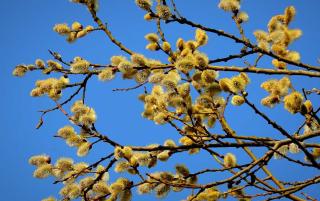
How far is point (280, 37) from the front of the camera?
2.29 meters

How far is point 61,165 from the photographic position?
2723mm

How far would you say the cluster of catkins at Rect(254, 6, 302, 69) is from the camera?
89.0 inches

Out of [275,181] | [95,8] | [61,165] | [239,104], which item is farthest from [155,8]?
[275,181]

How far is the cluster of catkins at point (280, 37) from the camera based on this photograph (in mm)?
2262

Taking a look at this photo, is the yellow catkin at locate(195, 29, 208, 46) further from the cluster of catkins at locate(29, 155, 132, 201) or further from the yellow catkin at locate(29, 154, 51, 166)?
the yellow catkin at locate(29, 154, 51, 166)

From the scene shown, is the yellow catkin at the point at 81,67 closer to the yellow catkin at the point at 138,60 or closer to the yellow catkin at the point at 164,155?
the yellow catkin at the point at 138,60

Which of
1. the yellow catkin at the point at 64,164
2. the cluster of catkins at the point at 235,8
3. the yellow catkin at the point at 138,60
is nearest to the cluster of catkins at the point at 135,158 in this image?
the yellow catkin at the point at 64,164

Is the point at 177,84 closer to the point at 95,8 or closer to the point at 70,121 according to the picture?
the point at 70,121

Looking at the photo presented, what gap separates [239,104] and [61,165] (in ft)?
4.56

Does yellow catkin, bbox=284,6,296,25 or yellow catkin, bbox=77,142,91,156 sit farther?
yellow catkin, bbox=77,142,91,156

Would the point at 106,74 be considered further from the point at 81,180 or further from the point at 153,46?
the point at 81,180

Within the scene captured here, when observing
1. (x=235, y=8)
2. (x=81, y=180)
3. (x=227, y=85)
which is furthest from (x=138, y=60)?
(x=81, y=180)

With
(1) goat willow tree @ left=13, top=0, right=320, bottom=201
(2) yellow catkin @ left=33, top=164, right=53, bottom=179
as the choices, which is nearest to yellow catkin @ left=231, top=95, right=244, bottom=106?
(1) goat willow tree @ left=13, top=0, right=320, bottom=201

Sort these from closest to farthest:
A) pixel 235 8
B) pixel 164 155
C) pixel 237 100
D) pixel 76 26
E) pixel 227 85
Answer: pixel 227 85 < pixel 237 100 < pixel 164 155 < pixel 235 8 < pixel 76 26
